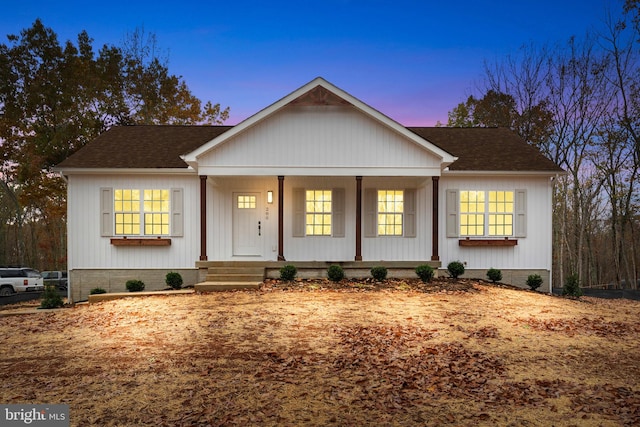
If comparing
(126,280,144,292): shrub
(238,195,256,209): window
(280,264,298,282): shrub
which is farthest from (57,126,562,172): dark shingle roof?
(280,264,298,282): shrub

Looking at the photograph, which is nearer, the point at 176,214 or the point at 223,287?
the point at 223,287

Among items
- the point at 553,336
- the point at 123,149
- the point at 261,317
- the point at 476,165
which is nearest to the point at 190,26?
the point at 123,149

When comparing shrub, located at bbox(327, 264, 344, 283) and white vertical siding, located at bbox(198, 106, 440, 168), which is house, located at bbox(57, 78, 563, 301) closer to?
white vertical siding, located at bbox(198, 106, 440, 168)

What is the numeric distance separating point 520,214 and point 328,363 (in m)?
10.8

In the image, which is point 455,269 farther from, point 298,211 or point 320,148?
point 320,148

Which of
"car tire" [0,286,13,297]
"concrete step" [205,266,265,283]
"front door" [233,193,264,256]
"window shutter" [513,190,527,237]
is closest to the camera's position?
"concrete step" [205,266,265,283]

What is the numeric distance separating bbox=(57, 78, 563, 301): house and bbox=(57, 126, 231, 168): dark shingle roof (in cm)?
9

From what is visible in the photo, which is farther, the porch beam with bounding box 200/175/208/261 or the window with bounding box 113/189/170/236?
the window with bounding box 113/189/170/236

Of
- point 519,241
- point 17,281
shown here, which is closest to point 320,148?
point 519,241

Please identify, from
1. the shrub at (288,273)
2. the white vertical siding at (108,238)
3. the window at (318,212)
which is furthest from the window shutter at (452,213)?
the white vertical siding at (108,238)

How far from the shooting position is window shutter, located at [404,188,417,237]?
1438cm

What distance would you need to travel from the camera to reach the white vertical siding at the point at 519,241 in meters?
14.2

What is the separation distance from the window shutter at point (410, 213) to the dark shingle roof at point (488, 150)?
5.23ft

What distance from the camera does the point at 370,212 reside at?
14.5m
